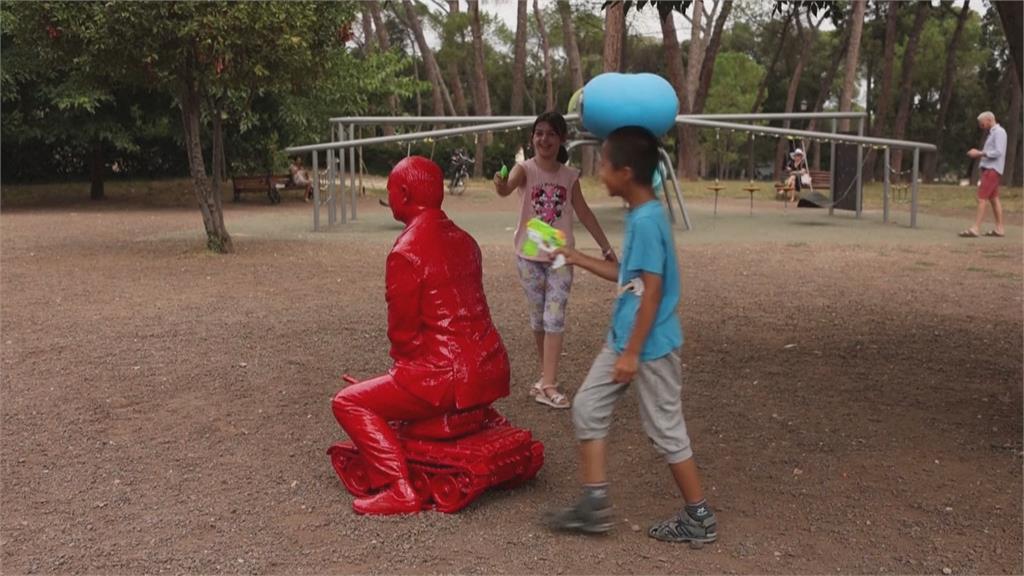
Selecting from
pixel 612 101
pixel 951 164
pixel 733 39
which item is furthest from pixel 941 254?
→ pixel 733 39

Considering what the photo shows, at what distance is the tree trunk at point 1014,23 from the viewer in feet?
15.3

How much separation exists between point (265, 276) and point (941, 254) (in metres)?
8.55

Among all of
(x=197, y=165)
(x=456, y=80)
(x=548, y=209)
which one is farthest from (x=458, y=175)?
(x=456, y=80)

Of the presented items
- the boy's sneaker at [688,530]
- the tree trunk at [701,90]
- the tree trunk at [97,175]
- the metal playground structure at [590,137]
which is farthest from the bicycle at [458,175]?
the boy's sneaker at [688,530]

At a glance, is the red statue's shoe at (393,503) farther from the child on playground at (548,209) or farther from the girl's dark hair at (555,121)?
the girl's dark hair at (555,121)

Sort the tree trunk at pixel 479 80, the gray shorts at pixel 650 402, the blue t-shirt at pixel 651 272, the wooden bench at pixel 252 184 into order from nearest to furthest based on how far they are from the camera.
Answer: the blue t-shirt at pixel 651 272 → the gray shorts at pixel 650 402 → the wooden bench at pixel 252 184 → the tree trunk at pixel 479 80

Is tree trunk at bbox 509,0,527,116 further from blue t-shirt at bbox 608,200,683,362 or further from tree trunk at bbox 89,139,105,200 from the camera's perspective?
blue t-shirt at bbox 608,200,683,362

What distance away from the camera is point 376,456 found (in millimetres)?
3998

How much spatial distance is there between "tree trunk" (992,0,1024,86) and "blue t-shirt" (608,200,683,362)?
235 cm

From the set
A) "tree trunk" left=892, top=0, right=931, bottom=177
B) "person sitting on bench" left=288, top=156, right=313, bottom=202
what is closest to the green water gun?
"person sitting on bench" left=288, top=156, right=313, bottom=202

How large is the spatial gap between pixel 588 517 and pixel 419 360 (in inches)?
36.6

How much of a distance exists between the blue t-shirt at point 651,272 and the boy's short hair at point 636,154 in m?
0.11

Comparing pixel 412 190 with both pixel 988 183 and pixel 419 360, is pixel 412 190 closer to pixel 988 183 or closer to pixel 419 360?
pixel 419 360

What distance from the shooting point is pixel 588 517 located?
3.66 metres
